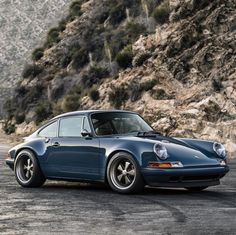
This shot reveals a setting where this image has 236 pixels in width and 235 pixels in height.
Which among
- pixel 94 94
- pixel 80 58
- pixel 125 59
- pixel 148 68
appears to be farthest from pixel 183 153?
pixel 80 58

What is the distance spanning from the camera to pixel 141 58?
110 ft

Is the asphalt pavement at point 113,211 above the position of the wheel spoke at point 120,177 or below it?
below

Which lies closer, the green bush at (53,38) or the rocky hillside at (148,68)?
the rocky hillside at (148,68)

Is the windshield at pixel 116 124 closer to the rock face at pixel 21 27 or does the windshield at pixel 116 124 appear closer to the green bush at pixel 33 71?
the green bush at pixel 33 71

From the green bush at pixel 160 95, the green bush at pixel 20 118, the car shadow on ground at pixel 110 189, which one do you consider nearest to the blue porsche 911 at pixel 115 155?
the car shadow on ground at pixel 110 189

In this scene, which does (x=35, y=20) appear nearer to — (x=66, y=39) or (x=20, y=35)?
(x=20, y=35)

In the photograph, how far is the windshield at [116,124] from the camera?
1009 cm

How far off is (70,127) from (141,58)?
23389mm

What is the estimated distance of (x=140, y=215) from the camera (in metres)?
7.37

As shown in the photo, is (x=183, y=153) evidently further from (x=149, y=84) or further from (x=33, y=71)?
(x=33, y=71)

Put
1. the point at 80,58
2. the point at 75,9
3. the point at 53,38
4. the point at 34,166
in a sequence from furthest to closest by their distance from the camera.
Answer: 1. the point at 75,9
2. the point at 53,38
3. the point at 80,58
4. the point at 34,166

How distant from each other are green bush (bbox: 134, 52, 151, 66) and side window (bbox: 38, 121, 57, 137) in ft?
74.8

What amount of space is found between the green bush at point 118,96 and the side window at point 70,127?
813 inches

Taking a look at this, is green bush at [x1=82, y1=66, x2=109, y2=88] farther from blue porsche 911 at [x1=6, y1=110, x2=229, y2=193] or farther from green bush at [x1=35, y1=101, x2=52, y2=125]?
blue porsche 911 at [x1=6, y1=110, x2=229, y2=193]
